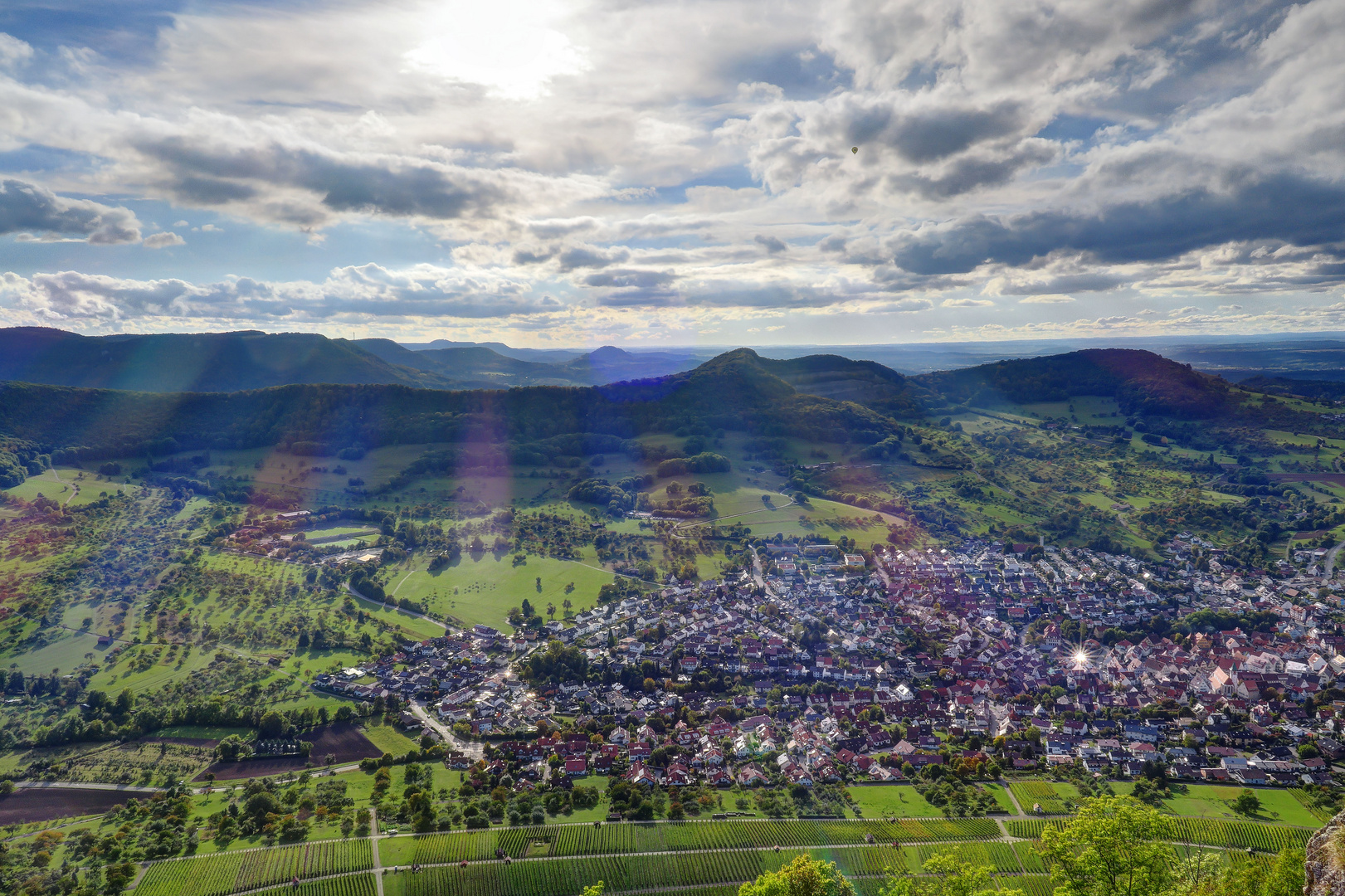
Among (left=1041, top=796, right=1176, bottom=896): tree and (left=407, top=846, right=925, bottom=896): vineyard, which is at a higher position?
(left=1041, top=796, right=1176, bottom=896): tree

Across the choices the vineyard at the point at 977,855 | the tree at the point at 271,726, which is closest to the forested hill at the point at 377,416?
the tree at the point at 271,726

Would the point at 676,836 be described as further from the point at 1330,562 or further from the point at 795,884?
the point at 1330,562

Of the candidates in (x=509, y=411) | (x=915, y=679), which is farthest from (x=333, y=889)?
(x=509, y=411)

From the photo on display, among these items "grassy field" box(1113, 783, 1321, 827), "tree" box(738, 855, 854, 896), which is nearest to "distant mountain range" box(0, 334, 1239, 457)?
"grassy field" box(1113, 783, 1321, 827)

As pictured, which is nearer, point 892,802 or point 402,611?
point 892,802

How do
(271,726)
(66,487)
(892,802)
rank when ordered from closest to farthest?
(892,802) → (271,726) → (66,487)

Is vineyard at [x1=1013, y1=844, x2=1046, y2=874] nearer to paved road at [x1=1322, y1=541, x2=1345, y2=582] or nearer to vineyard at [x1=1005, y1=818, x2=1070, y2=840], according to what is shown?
vineyard at [x1=1005, y1=818, x2=1070, y2=840]

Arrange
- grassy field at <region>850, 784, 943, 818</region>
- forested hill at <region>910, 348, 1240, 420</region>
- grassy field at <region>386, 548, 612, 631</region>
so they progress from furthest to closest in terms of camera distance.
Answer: forested hill at <region>910, 348, 1240, 420</region> → grassy field at <region>386, 548, 612, 631</region> → grassy field at <region>850, 784, 943, 818</region>
